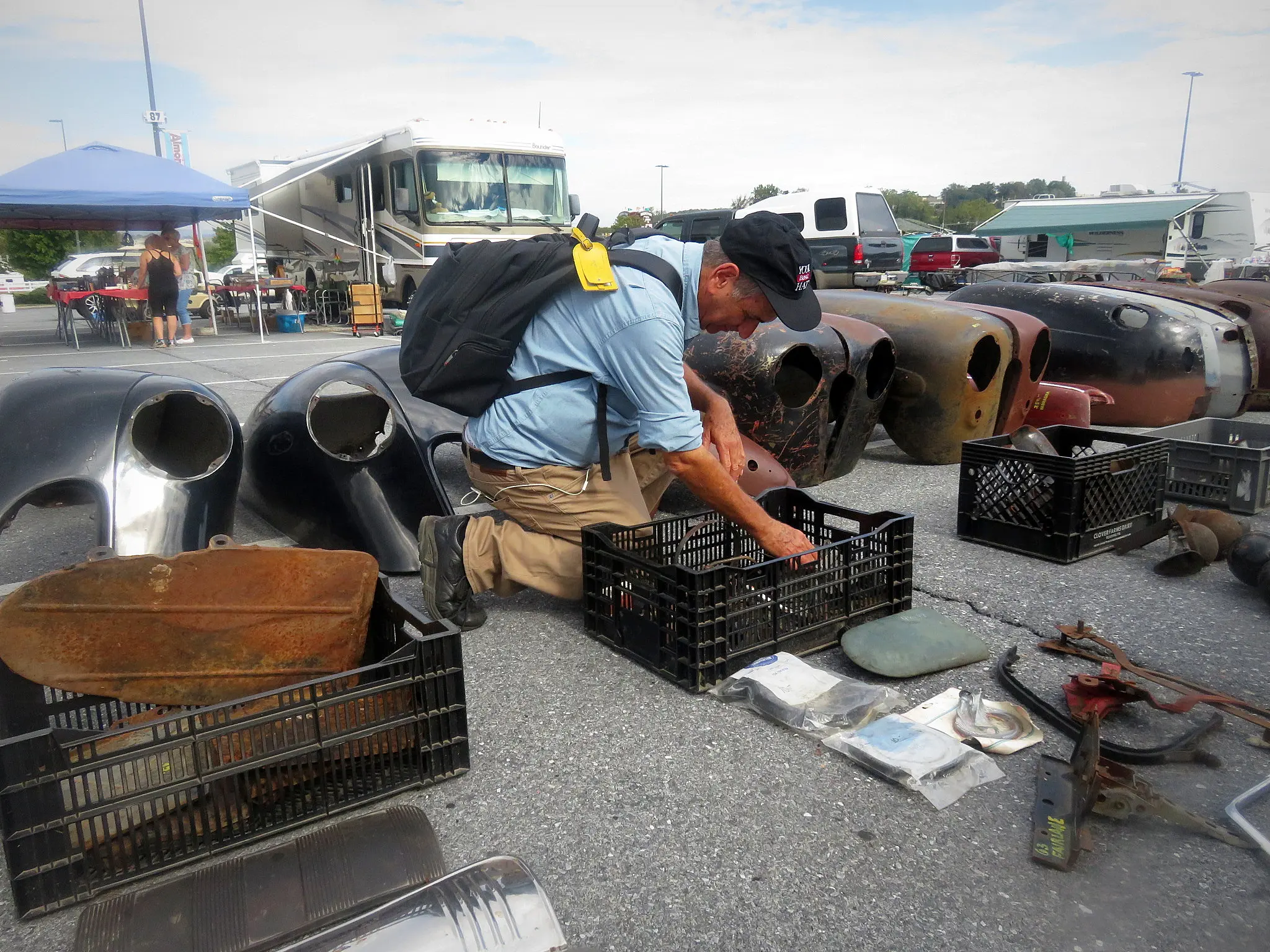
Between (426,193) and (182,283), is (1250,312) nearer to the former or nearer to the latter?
(426,193)

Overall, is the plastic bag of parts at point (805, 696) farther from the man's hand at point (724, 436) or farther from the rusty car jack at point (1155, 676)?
the man's hand at point (724, 436)

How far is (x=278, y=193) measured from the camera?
19906 mm

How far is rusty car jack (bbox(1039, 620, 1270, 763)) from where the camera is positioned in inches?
99.2

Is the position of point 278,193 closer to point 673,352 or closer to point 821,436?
point 821,436

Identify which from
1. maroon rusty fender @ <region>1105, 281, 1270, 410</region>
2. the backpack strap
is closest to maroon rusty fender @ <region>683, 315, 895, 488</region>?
the backpack strap

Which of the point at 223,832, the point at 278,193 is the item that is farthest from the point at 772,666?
the point at 278,193

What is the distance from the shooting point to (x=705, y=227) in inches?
722

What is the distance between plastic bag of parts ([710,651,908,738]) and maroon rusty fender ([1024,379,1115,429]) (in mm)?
4135

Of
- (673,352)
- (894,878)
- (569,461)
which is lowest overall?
(894,878)

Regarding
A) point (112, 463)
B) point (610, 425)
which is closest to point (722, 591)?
point (610, 425)

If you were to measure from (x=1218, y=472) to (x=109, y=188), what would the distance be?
1361 cm

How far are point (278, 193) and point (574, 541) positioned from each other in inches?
759

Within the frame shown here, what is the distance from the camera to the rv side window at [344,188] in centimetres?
1778

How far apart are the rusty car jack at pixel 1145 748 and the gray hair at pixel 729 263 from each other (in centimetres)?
149
